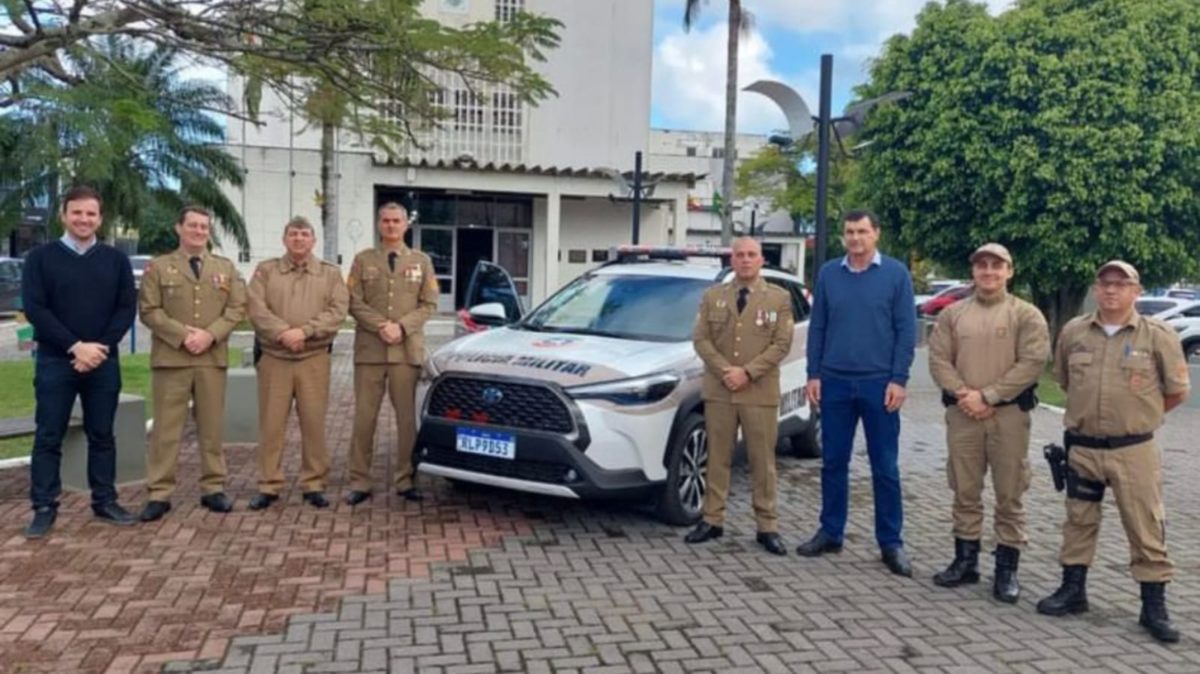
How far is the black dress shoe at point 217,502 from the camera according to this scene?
6.48m

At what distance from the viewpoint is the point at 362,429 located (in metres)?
6.83

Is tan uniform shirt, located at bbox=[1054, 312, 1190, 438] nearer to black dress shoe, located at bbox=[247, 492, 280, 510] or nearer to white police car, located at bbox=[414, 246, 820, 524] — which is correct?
white police car, located at bbox=[414, 246, 820, 524]

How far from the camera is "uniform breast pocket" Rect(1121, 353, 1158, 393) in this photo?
4809 millimetres

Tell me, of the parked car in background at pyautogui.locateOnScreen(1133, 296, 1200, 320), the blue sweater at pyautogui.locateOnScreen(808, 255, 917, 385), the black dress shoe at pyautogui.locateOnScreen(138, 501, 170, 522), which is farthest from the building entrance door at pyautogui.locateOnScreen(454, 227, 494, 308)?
the blue sweater at pyautogui.locateOnScreen(808, 255, 917, 385)

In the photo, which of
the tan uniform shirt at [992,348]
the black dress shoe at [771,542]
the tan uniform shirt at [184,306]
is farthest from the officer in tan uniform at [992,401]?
the tan uniform shirt at [184,306]

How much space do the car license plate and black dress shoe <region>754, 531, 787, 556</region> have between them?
1588mm

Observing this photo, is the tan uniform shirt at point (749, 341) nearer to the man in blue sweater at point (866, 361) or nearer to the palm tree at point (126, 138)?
the man in blue sweater at point (866, 361)

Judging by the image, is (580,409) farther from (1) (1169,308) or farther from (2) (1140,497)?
(1) (1169,308)

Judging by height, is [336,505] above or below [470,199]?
below

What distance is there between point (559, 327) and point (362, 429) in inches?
61.2

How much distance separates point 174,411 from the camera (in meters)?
6.31

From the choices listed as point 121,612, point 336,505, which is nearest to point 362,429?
point 336,505

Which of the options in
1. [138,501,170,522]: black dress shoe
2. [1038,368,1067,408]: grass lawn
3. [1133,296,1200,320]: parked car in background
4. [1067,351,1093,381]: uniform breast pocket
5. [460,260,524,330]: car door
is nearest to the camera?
[1067,351,1093,381]: uniform breast pocket

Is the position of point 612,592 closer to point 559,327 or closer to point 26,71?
point 559,327
